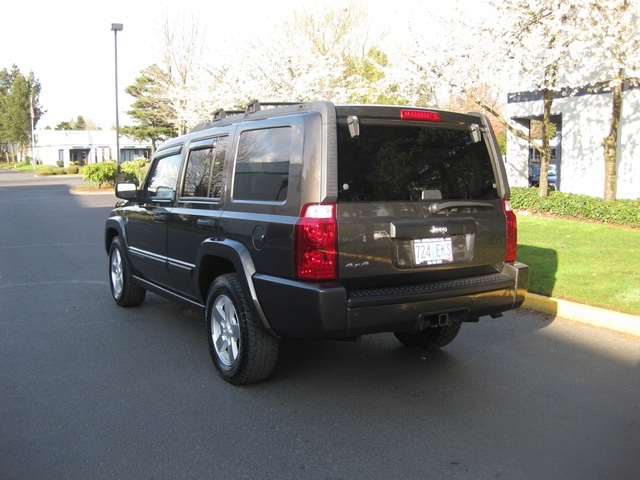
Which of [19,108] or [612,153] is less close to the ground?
[19,108]

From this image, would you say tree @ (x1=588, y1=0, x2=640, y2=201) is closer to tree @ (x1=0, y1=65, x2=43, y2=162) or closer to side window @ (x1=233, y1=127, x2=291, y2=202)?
side window @ (x1=233, y1=127, x2=291, y2=202)

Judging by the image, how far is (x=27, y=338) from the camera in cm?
583

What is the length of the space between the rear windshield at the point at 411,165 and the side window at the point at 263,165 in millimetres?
434

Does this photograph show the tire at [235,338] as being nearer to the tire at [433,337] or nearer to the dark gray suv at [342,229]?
the dark gray suv at [342,229]

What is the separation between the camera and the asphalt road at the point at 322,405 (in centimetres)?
339

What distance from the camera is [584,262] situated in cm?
858

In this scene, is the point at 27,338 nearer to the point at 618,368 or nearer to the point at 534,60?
the point at 618,368

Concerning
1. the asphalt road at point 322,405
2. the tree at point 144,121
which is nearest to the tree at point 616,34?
the asphalt road at point 322,405

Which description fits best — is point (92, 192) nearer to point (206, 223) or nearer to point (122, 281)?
point (122, 281)

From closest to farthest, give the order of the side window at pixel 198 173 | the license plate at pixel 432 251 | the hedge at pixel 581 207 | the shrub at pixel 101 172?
the license plate at pixel 432 251
the side window at pixel 198 173
the hedge at pixel 581 207
the shrub at pixel 101 172

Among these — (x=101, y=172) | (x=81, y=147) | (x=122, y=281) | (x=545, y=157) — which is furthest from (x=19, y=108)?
(x=122, y=281)

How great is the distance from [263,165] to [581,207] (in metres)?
11.0

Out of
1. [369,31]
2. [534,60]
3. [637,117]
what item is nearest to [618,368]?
[534,60]

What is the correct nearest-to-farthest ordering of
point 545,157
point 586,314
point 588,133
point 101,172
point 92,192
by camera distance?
point 586,314, point 545,157, point 588,133, point 92,192, point 101,172
